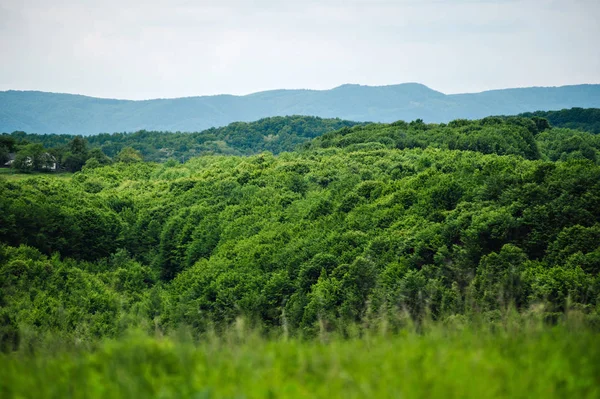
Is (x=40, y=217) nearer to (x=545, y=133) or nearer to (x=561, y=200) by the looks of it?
(x=561, y=200)

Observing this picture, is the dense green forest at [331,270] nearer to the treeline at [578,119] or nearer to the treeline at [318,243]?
the treeline at [318,243]

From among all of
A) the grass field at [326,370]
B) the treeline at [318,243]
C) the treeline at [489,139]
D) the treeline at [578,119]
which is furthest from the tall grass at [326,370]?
the treeline at [578,119]

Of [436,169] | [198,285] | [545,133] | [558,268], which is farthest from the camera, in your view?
[545,133]

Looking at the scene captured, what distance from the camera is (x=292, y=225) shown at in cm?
5550

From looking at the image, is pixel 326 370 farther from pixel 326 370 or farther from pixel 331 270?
pixel 331 270

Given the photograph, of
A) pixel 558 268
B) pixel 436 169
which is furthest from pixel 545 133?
pixel 558 268

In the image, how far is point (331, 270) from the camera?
42094mm

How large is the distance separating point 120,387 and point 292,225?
4947 centimetres

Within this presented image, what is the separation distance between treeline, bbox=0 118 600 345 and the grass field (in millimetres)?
2360

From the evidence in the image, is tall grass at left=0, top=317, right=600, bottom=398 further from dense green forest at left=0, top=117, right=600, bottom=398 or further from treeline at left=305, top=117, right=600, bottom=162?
treeline at left=305, top=117, right=600, bottom=162

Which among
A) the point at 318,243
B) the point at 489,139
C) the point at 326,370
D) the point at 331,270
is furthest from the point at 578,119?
the point at 326,370

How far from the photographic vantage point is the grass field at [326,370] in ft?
19.0

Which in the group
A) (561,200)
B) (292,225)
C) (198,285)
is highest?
(561,200)

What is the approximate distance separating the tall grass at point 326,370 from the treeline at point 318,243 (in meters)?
2.38
